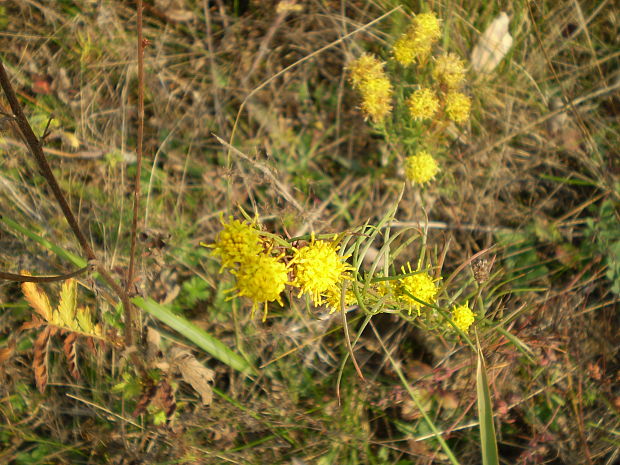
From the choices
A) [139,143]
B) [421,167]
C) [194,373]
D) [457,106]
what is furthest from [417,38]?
[194,373]

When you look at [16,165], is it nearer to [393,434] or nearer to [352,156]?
[352,156]

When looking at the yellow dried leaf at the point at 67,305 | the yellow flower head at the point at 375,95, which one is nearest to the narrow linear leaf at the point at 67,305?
the yellow dried leaf at the point at 67,305

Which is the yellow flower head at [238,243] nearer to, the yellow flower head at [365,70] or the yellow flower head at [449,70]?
the yellow flower head at [365,70]

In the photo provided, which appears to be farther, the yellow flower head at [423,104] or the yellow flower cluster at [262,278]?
the yellow flower head at [423,104]

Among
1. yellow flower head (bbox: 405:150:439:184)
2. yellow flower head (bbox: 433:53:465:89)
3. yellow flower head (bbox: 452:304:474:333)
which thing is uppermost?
yellow flower head (bbox: 433:53:465:89)

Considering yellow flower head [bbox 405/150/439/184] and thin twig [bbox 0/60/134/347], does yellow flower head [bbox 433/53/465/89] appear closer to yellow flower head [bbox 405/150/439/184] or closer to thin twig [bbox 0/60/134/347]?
yellow flower head [bbox 405/150/439/184]

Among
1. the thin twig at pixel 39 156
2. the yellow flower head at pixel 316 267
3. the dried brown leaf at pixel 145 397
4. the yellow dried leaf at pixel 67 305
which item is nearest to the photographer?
the thin twig at pixel 39 156

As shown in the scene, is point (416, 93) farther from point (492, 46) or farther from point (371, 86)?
point (492, 46)

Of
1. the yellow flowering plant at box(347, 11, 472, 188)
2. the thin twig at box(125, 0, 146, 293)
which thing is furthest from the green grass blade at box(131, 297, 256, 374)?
the yellow flowering plant at box(347, 11, 472, 188)
